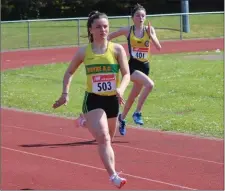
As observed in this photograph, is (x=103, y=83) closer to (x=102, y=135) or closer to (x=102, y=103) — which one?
(x=102, y=103)

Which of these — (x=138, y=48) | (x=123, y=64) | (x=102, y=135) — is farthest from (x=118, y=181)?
(x=138, y=48)

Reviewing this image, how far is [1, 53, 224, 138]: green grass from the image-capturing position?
46.0ft

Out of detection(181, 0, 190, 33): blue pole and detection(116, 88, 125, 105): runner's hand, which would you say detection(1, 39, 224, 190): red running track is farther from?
detection(181, 0, 190, 33): blue pole

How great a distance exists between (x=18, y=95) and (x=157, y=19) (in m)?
28.5

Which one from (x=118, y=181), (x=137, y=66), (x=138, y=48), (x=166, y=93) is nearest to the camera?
(x=118, y=181)

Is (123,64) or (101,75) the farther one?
(123,64)

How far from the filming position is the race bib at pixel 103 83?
26.8ft

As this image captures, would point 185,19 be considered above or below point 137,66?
below

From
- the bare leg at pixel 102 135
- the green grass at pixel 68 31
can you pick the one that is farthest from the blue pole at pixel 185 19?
the bare leg at pixel 102 135

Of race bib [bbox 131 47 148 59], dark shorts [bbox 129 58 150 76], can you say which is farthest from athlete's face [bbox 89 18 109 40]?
dark shorts [bbox 129 58 150 76]

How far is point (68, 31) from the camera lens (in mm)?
41344

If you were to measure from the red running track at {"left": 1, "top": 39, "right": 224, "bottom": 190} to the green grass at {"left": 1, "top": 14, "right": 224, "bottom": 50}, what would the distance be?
23.4 meters

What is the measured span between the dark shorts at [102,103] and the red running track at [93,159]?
0.90 m

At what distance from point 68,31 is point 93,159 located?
31453 millimetres
